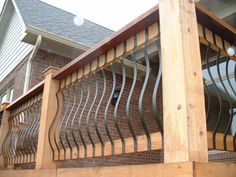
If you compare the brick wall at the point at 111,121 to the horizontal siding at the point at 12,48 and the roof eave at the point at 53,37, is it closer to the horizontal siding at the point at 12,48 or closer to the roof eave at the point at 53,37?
the roof eave at the point at 53,37

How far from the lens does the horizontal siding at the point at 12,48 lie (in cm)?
667

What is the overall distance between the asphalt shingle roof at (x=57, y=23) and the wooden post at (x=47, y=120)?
128 inches

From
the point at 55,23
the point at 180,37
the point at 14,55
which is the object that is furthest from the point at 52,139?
the point at 14,55

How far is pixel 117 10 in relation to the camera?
22938 mm

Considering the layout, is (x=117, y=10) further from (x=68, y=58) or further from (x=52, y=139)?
(x=52, y=139)

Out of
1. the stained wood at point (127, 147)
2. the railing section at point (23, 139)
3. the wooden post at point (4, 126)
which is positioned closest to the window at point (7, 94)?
the railing section at point (23, 139)

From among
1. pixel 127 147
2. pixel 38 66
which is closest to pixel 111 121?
pixel 38 66

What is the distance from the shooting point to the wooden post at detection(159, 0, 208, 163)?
126 cm

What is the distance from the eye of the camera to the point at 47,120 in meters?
2.62

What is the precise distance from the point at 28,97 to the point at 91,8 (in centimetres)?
→ 1654

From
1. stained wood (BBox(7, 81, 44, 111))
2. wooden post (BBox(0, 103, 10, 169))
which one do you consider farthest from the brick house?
stained wood (BBox(7, 81, 44, 111))

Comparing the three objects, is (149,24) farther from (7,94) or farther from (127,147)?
(7,94)

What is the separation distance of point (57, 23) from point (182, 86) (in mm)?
5996

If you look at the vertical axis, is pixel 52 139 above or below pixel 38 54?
below
